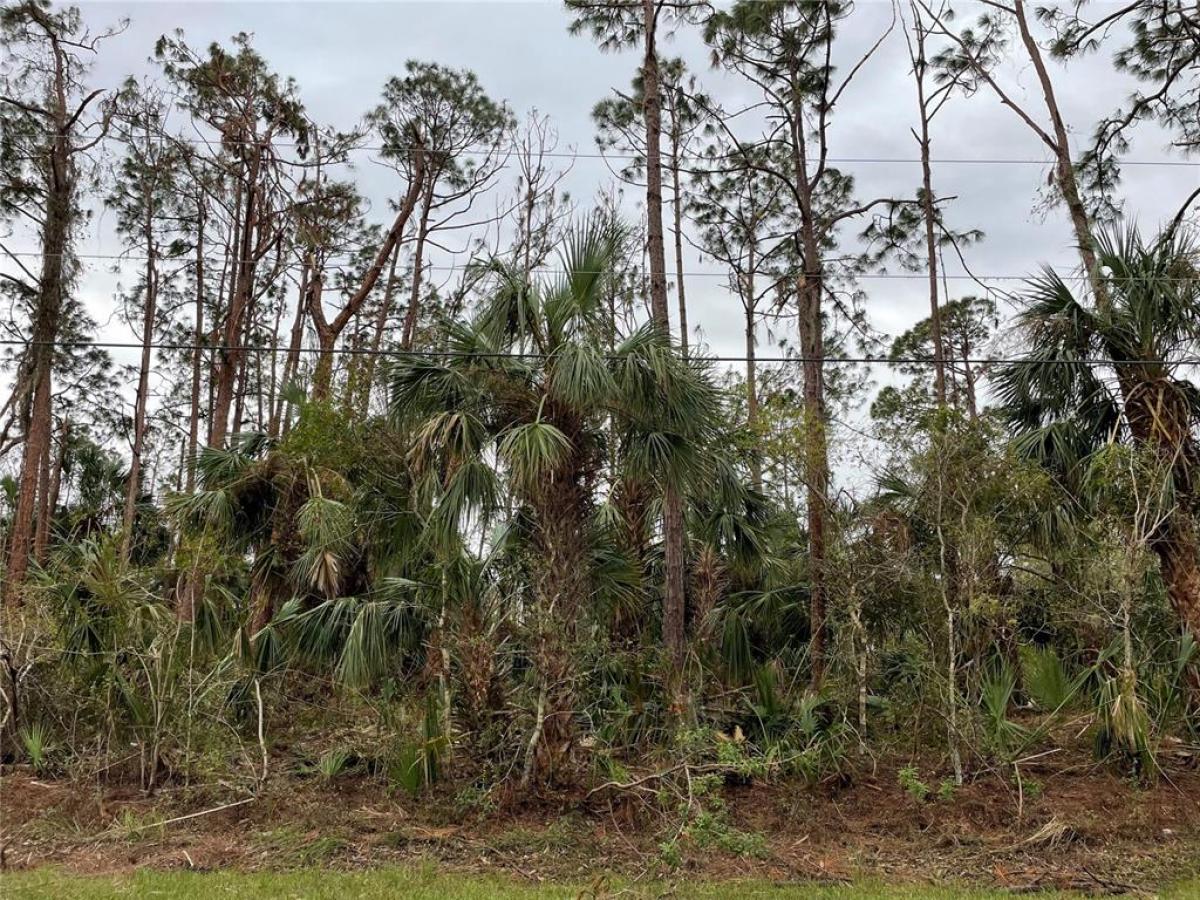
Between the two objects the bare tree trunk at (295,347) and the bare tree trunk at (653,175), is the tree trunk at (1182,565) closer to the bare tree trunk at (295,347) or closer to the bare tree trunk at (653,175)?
the bare tree trunk at (653,175)

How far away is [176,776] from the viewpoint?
29.2 ft

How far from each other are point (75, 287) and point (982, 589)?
17418 millimetres

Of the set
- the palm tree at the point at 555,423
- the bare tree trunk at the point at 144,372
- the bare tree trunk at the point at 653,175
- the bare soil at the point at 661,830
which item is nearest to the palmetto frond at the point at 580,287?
the palm tree at the point at 555,423

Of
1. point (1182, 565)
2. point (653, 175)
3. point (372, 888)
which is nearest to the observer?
point (372, 888)

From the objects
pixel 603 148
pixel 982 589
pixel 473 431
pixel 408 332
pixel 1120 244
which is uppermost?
pixel 603 148

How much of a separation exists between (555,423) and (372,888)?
4.18m

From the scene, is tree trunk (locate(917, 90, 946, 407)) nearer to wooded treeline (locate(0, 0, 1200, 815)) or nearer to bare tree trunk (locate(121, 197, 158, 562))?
wooded treeline (locate(0, 0, 1200, 815))

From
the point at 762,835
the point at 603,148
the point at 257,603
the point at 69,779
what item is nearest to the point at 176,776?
the point at 69,779

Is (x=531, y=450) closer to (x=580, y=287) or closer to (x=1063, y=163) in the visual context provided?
(x=580, y=287)

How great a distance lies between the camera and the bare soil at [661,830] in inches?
276

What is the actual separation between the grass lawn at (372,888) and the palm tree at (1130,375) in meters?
3.83

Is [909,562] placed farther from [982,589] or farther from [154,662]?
[154,662]

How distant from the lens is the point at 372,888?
6.42 meters

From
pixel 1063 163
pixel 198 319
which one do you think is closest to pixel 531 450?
pixel 1063 163
